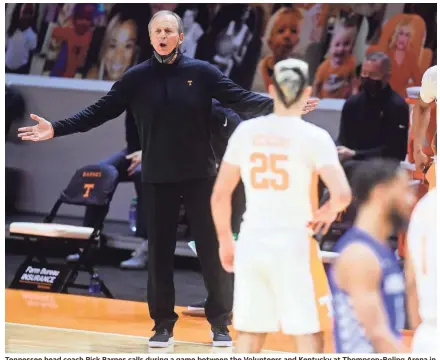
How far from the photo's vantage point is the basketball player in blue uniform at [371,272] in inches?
169

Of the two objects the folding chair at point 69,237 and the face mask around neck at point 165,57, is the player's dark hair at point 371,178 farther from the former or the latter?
the folding chair at point 69,237

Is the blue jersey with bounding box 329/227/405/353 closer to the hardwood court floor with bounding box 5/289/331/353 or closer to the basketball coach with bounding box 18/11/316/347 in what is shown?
the hardwood court floor with bounding box 5/289/331/353

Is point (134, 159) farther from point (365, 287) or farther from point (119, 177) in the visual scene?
point (365, 287)

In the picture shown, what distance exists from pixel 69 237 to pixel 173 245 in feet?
6.01

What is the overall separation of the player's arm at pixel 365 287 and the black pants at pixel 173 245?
1.83m

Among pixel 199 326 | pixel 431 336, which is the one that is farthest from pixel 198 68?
pixel 431 336

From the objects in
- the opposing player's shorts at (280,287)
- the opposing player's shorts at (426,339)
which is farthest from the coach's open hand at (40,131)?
the opposing player's shorts at (426,339)

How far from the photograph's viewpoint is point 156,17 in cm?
580

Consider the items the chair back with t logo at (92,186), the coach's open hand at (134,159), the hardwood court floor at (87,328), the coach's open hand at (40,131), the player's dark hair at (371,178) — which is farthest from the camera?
the coach's open hand at (134,159)

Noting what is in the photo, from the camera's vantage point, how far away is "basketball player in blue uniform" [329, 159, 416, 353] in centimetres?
430

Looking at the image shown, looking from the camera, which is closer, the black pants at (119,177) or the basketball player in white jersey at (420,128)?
the basketball player in white jersey at (420,128)

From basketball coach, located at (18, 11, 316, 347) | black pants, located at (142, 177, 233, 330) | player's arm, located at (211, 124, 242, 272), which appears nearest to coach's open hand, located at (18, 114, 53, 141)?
basketball coach, located at (18, 11, 316, 347)

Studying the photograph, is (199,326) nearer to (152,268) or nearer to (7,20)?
(152,268)

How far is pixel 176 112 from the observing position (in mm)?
5957
